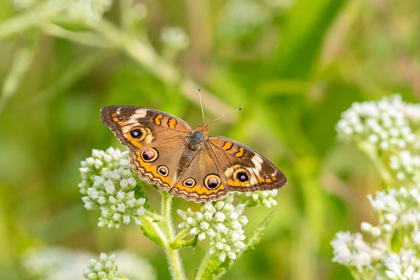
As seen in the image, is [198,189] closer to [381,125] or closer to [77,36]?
[381,125]

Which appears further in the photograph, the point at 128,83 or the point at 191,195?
the point at 128,83

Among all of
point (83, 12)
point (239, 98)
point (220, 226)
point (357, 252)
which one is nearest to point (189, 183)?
point (220, 226)

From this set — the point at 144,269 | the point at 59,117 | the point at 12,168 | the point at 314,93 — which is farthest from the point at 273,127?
the point at 12,168

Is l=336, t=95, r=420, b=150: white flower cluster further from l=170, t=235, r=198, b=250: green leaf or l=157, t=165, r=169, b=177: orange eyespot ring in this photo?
l=170, t=235, r=198, b=250: green leaf

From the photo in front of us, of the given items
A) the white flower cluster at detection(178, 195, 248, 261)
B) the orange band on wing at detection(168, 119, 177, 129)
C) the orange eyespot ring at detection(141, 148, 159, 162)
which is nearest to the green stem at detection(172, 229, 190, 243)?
the white flower cluster at detection(178, 195, 248, 261)

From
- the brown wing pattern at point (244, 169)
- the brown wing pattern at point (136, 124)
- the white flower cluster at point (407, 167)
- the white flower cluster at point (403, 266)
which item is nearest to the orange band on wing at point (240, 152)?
the brown wing pattern at point (244, 169)

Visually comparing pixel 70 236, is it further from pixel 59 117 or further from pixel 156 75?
pixel 156 75
